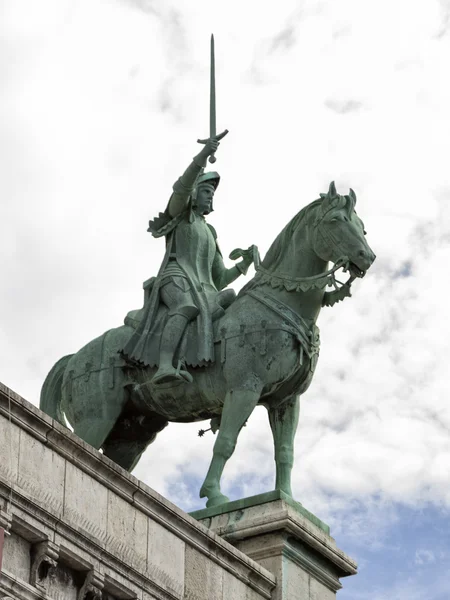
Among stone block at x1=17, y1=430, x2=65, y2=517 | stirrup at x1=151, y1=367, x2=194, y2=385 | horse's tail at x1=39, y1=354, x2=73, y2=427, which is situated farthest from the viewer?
horse's tail at x1=39, y1=354, x2=73, y2=427

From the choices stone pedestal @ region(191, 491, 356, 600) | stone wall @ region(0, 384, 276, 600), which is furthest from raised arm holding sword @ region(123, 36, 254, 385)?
stone wall @ region(0, 384, 276, 600)

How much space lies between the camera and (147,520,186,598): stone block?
1569cm

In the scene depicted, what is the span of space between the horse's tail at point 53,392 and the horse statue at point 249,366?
0.68 feet

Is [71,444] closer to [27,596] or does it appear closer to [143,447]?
[27,596]

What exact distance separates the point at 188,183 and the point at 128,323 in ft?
5.86

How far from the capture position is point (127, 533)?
1547cm

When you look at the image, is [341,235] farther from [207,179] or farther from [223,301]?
[207,179]

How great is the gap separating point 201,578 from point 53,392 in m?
4.83

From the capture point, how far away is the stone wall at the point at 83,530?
1416 centimetres

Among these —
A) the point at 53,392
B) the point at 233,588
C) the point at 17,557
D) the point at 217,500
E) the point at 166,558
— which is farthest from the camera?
the point at 53,392

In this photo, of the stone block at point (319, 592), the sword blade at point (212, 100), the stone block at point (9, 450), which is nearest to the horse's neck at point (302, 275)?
the sword blade at point (212, 100)

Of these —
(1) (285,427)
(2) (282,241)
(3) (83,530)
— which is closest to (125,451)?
(1) (285,427)

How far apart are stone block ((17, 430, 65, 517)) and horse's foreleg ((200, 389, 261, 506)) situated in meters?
4.22

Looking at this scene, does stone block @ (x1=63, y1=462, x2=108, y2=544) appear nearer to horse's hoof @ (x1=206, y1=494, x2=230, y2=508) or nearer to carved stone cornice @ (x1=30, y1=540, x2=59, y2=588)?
carved stone cornice @ (x1=30, y1=540, x2=59, y2=588)
